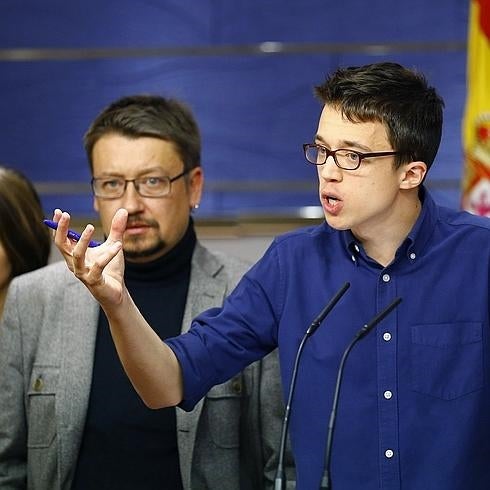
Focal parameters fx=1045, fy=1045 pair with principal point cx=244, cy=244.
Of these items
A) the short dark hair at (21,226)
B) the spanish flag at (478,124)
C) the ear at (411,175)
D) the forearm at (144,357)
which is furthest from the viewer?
the spanish flag at (478,124)

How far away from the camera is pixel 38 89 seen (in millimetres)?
4578

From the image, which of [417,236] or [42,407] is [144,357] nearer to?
[417,236]

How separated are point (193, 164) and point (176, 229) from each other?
7.8 inches

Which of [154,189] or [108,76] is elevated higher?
[108,76]

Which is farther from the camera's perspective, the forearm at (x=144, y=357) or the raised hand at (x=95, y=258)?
the forearm at (x=144, y=357)

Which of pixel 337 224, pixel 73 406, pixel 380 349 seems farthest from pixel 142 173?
pixel 380 349

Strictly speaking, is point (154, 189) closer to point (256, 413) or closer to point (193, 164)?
point (193, 164)

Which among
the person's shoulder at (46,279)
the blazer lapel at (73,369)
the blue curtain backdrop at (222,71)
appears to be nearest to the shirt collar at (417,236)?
the blazer lapel at (73,369)

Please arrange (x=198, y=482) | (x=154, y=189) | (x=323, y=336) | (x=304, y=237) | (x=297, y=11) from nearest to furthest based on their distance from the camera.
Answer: (x=323, y=336) < (x=304, y=237) < (x=198, y=482) < (x=154, y=189) < (x=297, y=11)

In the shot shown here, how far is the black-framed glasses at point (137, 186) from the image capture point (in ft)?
8.83

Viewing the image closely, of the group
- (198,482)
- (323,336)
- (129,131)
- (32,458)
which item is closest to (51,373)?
(32,458)

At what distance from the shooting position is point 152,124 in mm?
2762

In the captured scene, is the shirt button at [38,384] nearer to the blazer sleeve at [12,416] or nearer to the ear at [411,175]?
the blazer sleeve at [12,416]

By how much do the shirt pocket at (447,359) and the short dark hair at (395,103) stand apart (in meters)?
0.34
